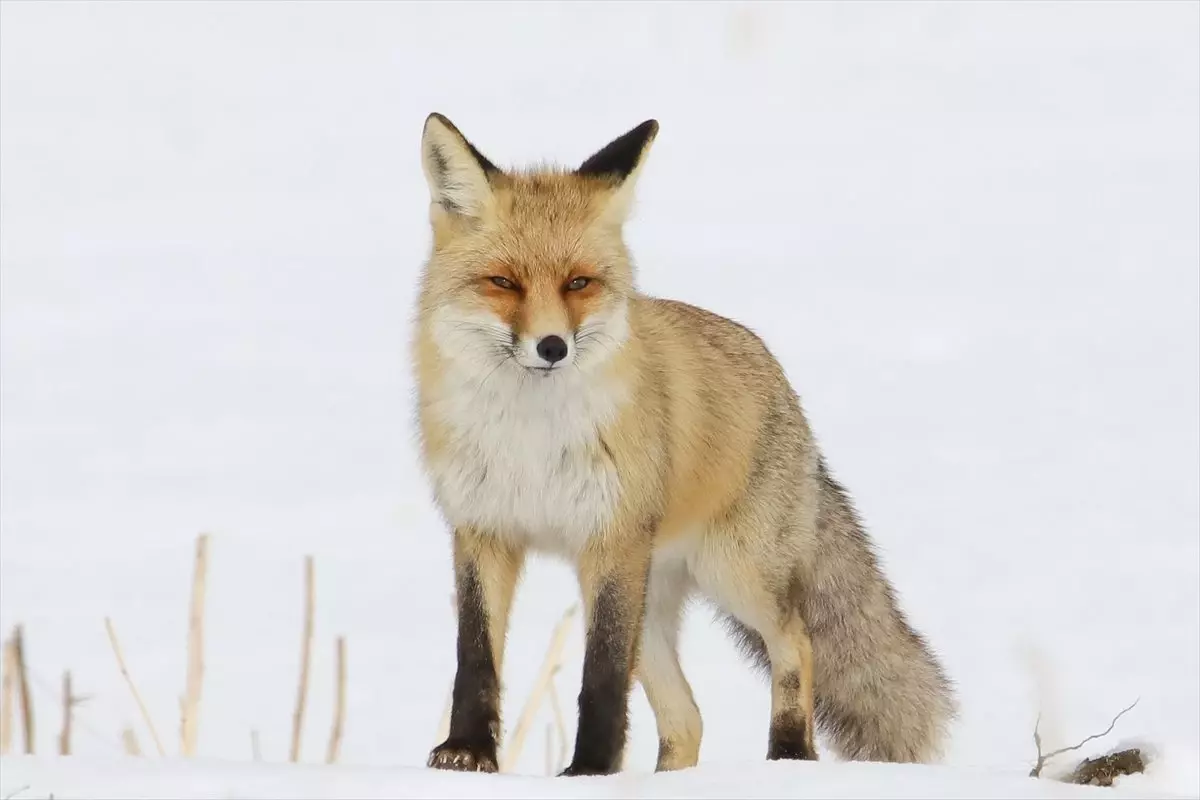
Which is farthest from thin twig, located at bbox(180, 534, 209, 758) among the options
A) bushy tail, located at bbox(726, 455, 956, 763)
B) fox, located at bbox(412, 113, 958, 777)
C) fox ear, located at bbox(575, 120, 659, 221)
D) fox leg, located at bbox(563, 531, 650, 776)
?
bushy tail, located at bbox(726, 455, 956, 763)

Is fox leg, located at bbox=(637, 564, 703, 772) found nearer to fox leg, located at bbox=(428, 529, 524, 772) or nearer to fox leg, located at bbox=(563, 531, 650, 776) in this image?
fox leg, located at bbox=(563, 531, 650, 776)

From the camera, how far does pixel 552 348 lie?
3908 mm

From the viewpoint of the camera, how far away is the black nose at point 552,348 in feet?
12.8

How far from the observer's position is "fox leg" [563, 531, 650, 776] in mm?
4191

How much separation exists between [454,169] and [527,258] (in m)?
0.35

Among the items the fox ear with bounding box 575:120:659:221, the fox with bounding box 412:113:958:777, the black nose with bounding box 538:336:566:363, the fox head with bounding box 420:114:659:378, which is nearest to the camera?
the black nose with bounding box 538:336:566:363

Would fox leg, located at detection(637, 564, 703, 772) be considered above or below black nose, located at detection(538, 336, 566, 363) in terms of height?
below

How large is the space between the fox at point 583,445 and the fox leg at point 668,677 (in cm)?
18

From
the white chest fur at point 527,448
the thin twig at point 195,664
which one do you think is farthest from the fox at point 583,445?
the thin twig at point 195,664

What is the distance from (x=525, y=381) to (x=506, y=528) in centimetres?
Answer: 37

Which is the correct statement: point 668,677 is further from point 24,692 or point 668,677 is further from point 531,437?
point 24,692

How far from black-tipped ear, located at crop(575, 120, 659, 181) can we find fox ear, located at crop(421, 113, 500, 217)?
11.0 inches

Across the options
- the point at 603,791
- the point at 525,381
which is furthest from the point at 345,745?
the point at 603,791

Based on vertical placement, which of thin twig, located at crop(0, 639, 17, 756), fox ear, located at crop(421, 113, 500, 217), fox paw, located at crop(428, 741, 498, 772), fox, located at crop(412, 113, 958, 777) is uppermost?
fox ear, located at crop(421, 113, 500, 217)
